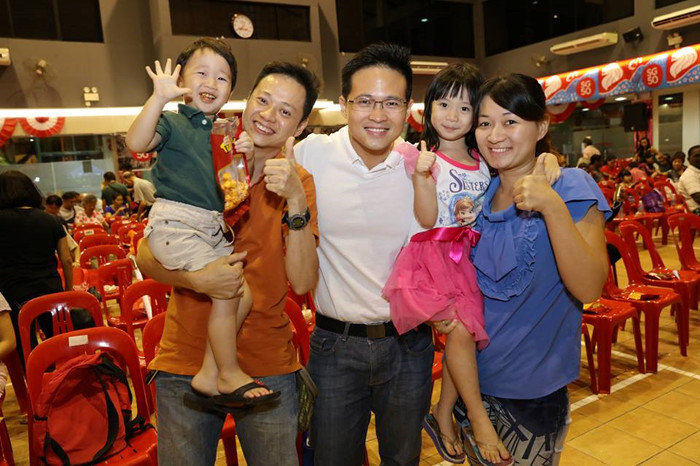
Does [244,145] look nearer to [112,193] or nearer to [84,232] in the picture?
[84,232]

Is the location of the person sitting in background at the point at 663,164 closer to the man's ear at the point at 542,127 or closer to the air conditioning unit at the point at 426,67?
the air conditioning unit at the point at 426,67

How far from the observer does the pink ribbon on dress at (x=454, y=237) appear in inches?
68.5

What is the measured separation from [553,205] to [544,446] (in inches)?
27.8

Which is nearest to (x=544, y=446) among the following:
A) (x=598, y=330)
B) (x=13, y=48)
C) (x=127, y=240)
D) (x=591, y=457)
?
(x=591, y=457)

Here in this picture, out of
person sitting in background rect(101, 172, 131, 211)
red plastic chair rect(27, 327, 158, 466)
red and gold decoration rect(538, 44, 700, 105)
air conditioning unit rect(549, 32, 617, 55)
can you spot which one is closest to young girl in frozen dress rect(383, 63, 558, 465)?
red plastic chair rect(27, 327, 158, 466)

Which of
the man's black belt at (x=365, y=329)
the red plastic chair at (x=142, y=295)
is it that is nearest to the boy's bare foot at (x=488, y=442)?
the man's black belt at (x=365, y=329)

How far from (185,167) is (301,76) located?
18.3 inches

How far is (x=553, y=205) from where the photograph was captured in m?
1.34

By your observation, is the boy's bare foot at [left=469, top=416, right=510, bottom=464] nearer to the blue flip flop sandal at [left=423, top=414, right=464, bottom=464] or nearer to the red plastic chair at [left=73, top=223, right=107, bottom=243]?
the blue flip flop sandal at [left=423, top=414, right=464, bottom=464]

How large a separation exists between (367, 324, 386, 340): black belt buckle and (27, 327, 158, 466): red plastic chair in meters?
1.18

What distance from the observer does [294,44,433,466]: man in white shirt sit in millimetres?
1741

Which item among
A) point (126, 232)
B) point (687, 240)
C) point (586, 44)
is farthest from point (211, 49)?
point (586, 44)

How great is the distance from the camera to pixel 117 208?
10047 millimetres

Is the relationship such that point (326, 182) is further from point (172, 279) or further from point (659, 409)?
point (659, 409)
